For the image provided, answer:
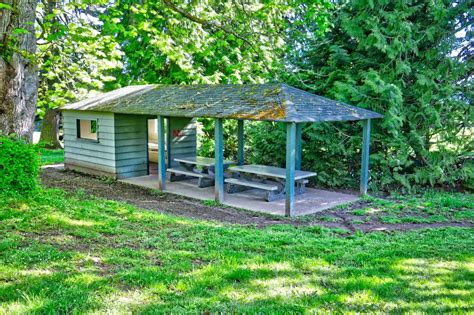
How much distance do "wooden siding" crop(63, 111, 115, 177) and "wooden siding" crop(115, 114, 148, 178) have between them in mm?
175

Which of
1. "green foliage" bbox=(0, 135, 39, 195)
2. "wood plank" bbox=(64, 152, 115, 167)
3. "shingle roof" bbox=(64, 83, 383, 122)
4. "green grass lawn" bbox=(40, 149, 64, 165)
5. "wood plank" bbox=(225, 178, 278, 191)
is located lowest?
"green grass lawn" bbox=(40, 149, 64, 165)

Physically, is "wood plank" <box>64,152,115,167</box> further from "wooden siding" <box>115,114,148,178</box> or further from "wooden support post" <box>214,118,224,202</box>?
"wooden support post" <box>214,118,224,202</box>

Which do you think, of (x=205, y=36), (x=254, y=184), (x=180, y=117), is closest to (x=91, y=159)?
(x=180, y=117)

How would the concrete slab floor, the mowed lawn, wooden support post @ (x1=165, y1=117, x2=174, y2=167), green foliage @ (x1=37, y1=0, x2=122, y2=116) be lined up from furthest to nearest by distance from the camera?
wooden support post @ (x1=165, y1=117, x2=174, y2=167)
green foliage @ (x1=37, y1=0, x2=122, y2=116)
the concrete slab floor
the mowed lawn

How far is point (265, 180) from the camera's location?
455 inches

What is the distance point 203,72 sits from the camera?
18719mm

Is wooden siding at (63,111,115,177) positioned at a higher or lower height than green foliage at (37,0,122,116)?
lower

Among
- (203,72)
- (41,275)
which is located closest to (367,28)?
(203,72)

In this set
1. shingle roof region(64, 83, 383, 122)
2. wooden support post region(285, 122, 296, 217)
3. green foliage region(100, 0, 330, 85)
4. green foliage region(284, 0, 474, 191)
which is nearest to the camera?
wooden support post region(285, 122, 296, 217)

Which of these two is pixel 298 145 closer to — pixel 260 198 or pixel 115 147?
pixel 260 198

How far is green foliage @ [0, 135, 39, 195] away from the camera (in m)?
8.09

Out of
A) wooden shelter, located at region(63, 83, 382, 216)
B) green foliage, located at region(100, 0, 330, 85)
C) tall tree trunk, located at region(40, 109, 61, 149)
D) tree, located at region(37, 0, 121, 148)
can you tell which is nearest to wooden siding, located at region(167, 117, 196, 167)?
wooden shelter, located at region(63, 83, 382, 216)

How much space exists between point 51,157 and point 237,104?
36.5ft

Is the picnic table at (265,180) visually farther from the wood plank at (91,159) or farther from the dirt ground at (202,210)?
the wood plank at (91,159)
